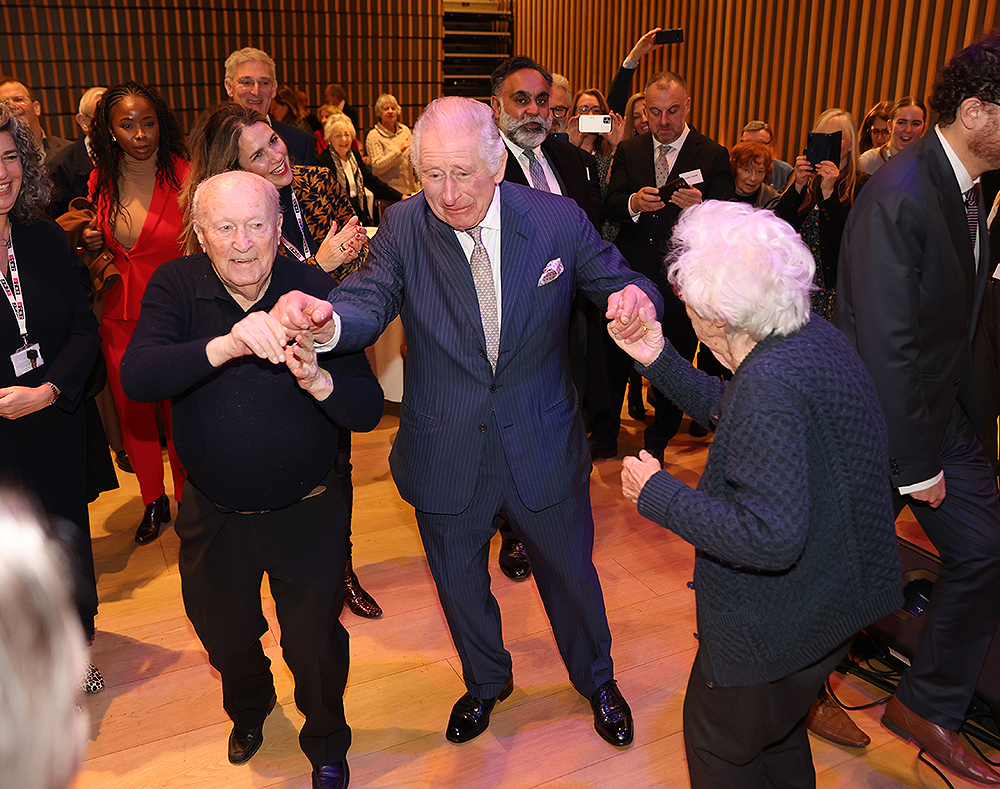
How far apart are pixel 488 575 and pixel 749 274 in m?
1.26

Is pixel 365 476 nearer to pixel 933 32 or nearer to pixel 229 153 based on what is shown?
pixel 229 153

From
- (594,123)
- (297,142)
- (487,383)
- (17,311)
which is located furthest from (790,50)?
(17,311)

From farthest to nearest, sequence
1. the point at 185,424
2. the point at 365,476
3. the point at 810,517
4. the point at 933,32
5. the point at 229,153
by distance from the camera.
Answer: the point at 933,32 → the point at 365,476 → the point at 229,153 → the point at 185,424 → the point at 810,517

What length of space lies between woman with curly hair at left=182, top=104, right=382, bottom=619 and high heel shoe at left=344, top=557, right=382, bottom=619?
1.35 ft

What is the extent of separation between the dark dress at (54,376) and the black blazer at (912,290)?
2318 millimetres

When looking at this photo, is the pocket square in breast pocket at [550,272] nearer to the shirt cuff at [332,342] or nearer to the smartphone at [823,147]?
the shirt cuff at [332,342]

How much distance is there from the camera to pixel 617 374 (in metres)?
4.59

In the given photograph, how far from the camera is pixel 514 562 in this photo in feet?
11.1

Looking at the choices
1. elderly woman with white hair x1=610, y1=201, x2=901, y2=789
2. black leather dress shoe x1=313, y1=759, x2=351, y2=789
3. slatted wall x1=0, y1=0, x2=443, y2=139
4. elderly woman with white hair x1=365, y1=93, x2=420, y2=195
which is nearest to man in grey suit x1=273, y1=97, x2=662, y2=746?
elderly woman with white hair x1=610, y1=201, x2=901, y2=789

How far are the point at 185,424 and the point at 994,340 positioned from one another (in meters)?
2.51

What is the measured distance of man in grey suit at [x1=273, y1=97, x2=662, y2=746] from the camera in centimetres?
202

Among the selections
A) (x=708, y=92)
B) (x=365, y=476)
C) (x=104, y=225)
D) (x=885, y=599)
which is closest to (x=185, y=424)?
(x=885, y=599)

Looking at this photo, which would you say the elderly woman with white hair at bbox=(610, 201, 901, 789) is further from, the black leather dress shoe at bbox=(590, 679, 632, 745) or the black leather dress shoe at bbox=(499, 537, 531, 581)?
the black leather dress shoe at bbox=(499, 537, 531, 581)

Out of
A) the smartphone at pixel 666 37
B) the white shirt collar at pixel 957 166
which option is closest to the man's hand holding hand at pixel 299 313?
the white shirt collar at pixel 957 166
